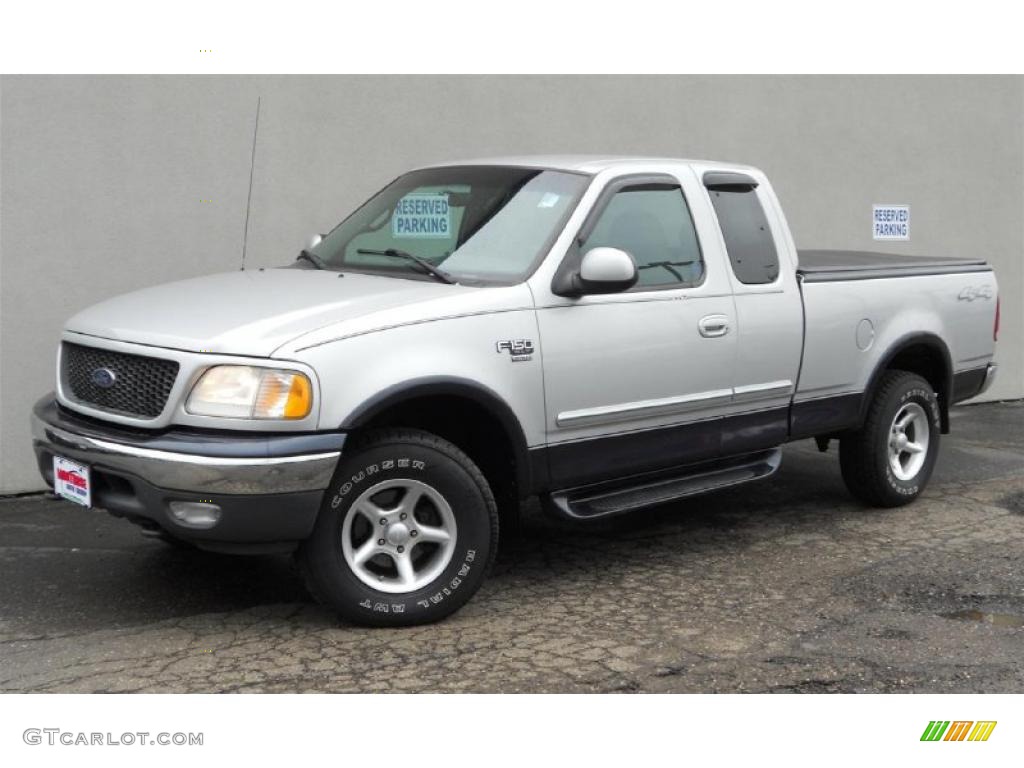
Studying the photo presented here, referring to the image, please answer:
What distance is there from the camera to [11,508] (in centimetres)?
730

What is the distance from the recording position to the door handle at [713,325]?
236 inches

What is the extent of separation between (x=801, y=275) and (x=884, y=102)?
4.83 metres

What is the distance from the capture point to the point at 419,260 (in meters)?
5.66

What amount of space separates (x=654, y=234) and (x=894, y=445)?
2.25 meters

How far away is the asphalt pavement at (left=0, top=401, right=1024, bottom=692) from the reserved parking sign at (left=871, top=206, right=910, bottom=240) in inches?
157

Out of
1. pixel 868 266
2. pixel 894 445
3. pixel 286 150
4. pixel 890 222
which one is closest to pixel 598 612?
pixel 894 445

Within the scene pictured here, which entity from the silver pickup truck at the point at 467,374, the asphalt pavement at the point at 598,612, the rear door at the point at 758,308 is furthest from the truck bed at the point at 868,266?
the asphalt pavement at the point at 598,612

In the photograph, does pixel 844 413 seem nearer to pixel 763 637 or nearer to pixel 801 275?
pixel 801 275

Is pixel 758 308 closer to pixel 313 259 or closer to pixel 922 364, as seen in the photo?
pixel 922 364

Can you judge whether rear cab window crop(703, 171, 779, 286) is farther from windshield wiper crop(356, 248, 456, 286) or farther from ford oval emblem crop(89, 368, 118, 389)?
ford oval emblem crop(89, 368, 118, 389)

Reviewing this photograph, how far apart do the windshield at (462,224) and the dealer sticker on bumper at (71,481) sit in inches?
63.4

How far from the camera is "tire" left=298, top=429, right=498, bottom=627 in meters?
4.90

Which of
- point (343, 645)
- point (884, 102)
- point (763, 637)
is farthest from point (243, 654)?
point (884, 102)
